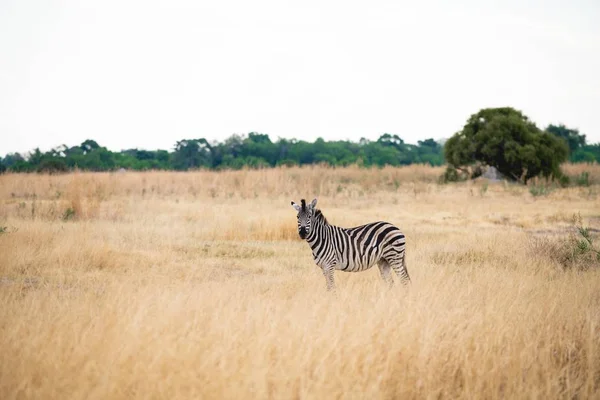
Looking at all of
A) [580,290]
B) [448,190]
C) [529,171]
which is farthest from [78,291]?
[529,171]

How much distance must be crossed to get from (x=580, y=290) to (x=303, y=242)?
664 centimetres

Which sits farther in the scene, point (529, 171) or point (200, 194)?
point (529, 171)

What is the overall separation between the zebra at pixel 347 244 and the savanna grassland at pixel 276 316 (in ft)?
1.14

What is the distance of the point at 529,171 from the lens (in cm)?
2695

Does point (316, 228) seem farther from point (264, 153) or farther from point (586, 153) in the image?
point (586, 153)

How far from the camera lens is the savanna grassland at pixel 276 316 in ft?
12.9

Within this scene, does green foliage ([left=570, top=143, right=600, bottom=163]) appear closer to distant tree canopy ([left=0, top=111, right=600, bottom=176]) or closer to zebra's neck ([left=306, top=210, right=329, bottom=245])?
distant tree canopy ([left=0, top=111, right=600, bottom=176])

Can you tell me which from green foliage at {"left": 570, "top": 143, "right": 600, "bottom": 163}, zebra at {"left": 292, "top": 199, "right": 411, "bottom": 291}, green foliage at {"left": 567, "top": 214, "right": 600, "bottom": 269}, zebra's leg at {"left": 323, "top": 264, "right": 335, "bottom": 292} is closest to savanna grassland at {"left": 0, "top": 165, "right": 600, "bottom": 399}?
green foliage at {"left": 567, "top": 214, "right": 600, "bottom": 269}

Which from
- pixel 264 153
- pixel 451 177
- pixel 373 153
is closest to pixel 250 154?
pixel 264 153

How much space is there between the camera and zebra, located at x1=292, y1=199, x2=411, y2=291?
7133 millimetres

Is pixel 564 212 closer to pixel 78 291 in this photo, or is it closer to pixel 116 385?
pixel 78 291

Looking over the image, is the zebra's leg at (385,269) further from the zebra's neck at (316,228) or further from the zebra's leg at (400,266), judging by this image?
the zebra's neck at (316,228)

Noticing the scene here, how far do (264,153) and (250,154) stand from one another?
1.74 m

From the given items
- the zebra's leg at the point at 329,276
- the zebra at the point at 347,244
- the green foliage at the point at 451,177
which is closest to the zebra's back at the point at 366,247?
the zebra at the point at 347,244
